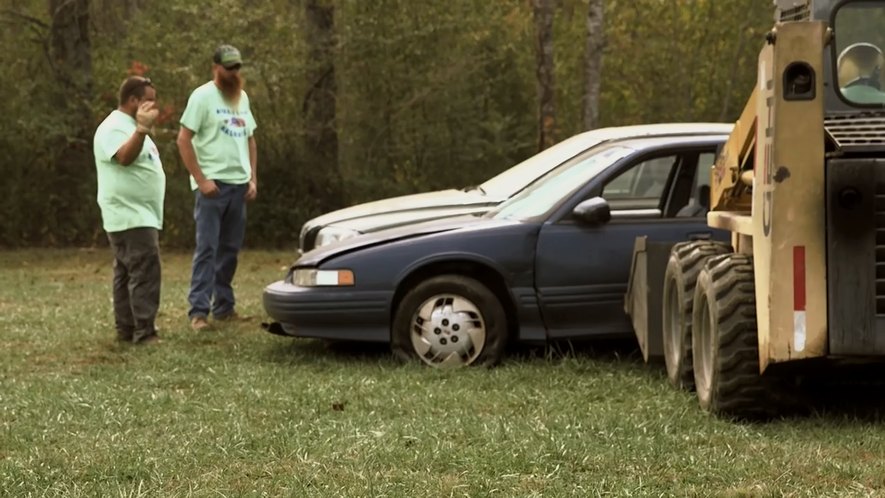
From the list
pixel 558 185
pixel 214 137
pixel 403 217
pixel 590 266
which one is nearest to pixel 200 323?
pixel 214 137

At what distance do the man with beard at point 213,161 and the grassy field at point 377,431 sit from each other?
92cm

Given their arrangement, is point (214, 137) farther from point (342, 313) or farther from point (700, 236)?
point (700, 236)

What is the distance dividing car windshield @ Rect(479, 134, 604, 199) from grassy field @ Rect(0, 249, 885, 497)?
1.70m

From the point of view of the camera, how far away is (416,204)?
1022 cm

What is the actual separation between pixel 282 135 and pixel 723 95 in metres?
7.70

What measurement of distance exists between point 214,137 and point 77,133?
37.6ft

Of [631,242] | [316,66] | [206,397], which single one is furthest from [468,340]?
[316,66]

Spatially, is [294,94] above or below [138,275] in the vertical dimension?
above

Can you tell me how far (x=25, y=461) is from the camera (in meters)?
5.54

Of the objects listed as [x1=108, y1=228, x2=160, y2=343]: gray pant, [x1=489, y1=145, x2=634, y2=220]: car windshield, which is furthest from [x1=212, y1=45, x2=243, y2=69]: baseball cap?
[x1=489, y1=145, x2=634, y2=220]: car windshield

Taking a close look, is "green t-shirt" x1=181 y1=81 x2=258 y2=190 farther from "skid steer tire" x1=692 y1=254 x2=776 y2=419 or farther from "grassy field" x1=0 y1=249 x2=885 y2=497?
"skid steer tire" x1=692 y1=254 x2=776 y2=419

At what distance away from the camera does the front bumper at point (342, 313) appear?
327 inches

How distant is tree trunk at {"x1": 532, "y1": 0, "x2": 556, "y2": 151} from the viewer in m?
18.6

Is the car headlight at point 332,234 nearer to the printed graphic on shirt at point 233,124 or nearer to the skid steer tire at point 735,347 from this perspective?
the printed graphic on shirt at point 233,124
